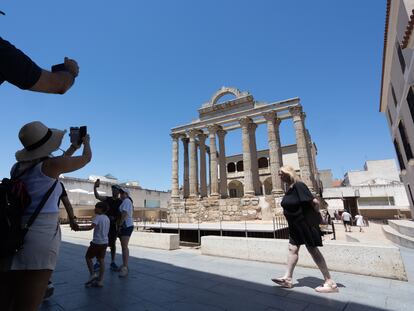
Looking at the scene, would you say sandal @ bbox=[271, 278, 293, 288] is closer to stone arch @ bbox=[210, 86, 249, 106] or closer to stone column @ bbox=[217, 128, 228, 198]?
stone column @ bbox=[217, 128, 228, 198]

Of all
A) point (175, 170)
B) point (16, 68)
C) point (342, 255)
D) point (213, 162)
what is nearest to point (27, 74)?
point (16, 68)

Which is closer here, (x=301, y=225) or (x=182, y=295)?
(x=182, y=295)

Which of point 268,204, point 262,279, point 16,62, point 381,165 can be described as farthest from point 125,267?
point 381,165

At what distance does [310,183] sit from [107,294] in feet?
61.9

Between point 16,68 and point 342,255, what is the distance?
17.4ft

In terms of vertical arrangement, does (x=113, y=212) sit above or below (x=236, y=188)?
below

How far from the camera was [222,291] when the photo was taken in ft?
11.6

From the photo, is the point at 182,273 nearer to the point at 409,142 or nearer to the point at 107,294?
the point at 107,294

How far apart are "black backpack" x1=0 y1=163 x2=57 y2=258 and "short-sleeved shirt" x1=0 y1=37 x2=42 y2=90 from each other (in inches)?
25.8

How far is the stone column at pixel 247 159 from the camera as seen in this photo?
22172 millimetres

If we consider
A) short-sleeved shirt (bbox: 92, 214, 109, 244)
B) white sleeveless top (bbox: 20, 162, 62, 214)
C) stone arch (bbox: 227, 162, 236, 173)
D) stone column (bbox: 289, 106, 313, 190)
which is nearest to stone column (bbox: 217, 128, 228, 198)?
stone column (bbox: 289, 106, 313, 190)

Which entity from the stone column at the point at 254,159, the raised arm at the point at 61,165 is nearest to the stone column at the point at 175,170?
the stone column at the point at 254,159

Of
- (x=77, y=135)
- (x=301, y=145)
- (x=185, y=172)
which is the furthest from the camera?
(x=185, y=172)

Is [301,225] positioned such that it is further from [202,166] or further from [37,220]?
[202,166]
